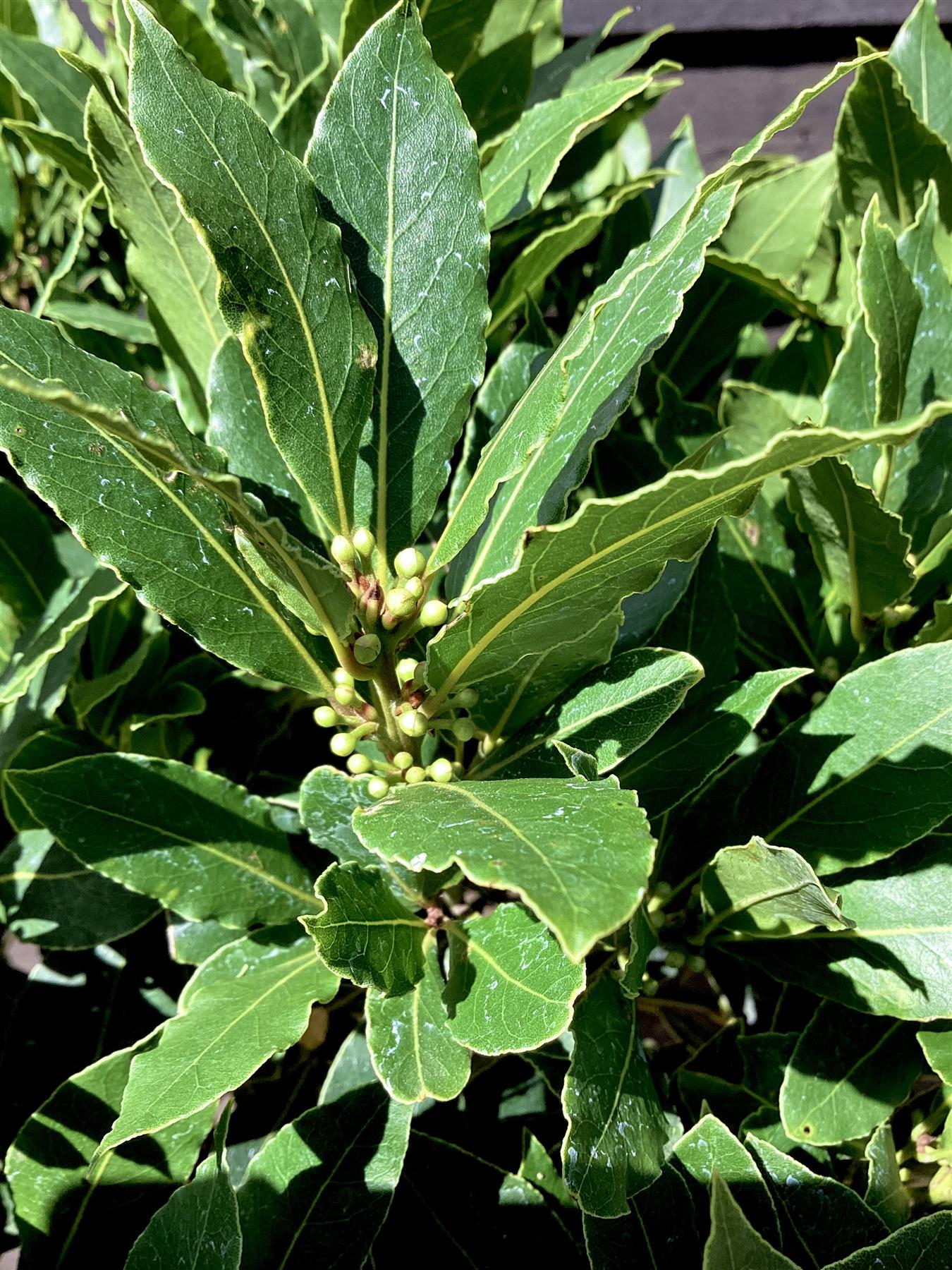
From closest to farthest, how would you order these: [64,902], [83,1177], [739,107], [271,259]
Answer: [271,259] < [83,1177] < [64,902] < [739,107]

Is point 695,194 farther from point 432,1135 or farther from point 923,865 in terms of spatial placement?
point 432,1135

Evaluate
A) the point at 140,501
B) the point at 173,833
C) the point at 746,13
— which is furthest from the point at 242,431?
the point at 746,13

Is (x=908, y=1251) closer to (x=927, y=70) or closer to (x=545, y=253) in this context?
(x=545, y=253)

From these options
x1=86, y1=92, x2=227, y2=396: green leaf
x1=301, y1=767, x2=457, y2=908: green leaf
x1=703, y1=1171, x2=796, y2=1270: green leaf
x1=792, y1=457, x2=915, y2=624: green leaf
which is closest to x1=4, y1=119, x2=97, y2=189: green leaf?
x1=86, y1=92, x2=227, y2=396: green leaf

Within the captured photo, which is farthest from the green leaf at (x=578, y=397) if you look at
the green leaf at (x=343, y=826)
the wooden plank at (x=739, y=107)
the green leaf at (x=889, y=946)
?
the wooden plank at (x=739, y=107)

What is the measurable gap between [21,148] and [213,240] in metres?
1.24

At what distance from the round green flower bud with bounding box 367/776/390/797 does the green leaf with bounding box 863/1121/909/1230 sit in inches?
23.6

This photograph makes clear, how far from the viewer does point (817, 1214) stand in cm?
99

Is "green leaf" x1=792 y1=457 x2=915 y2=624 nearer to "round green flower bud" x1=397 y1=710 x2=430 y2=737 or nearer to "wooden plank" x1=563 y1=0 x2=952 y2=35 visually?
"round green flower bud" x1=397 y1=710 x2=430 y2=737

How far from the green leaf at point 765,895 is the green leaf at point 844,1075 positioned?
13cm

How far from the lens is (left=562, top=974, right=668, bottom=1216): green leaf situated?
2.77 feet

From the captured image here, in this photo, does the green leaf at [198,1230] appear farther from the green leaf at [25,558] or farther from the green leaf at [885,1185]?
the green leaf at [25,558]

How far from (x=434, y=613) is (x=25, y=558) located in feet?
2.63

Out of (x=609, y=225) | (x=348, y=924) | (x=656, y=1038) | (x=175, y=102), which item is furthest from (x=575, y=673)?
(x=656, y=1038)
